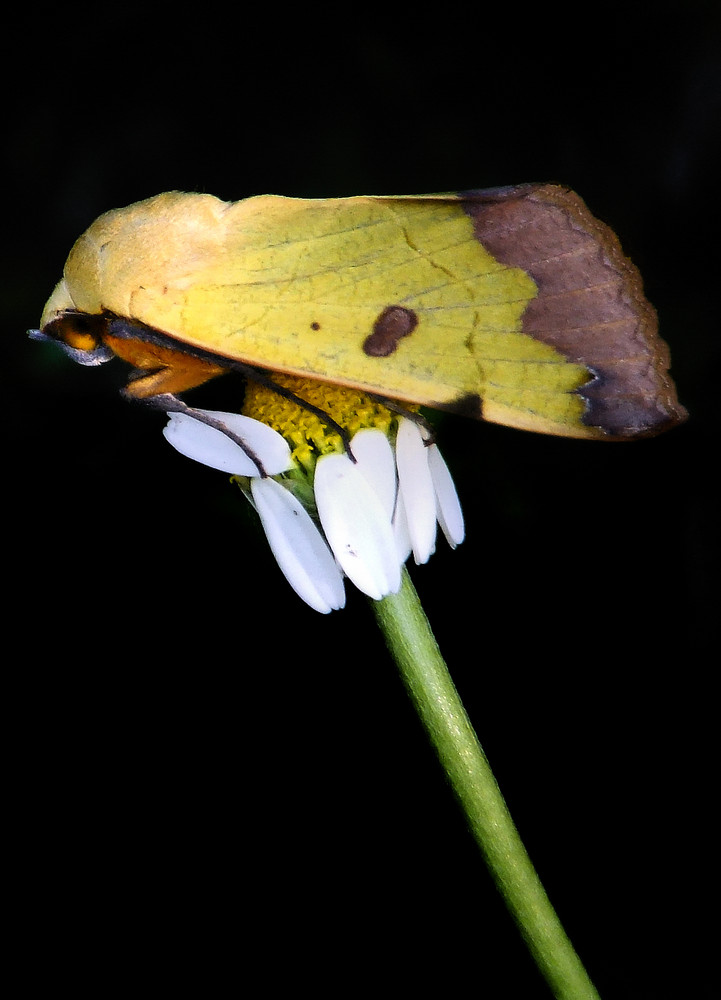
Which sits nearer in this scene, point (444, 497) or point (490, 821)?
point (490, 821)

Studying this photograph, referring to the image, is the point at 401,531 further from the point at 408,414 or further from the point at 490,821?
the point at 490,821

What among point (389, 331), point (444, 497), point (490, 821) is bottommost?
point (490, 821)

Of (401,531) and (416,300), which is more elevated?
(416,300)

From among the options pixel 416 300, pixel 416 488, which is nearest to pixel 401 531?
pixel 416 488

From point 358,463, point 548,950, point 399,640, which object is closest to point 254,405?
point 358,463

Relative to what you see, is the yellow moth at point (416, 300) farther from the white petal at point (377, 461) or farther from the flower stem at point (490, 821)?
the flower stem at point (490, 821)

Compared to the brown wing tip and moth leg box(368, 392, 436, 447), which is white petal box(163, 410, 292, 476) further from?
the brown wing tip
